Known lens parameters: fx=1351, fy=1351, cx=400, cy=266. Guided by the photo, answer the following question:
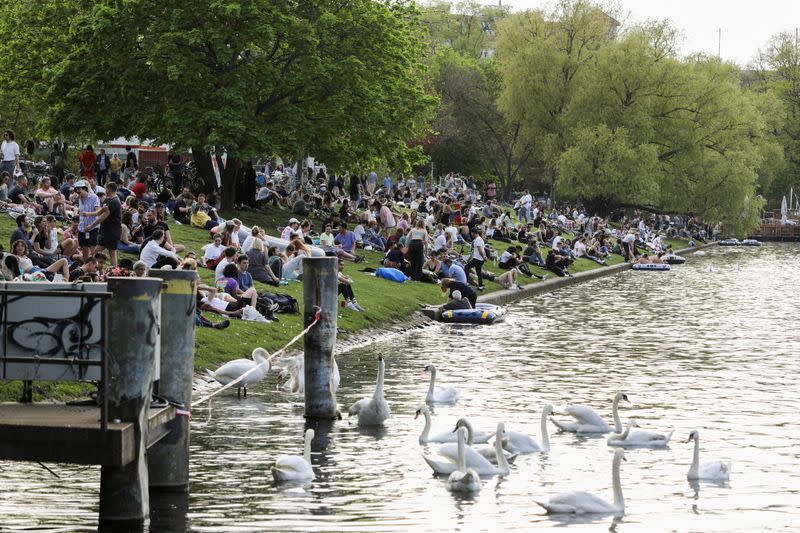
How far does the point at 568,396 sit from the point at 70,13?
97.5 ft

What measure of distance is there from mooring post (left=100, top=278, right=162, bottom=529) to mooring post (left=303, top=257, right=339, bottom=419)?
6.37 metres

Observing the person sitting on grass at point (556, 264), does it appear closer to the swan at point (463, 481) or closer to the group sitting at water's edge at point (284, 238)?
the group sitting at water's edge at point (284, 238)

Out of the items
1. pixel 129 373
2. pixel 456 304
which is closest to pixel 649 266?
pixel 456 304

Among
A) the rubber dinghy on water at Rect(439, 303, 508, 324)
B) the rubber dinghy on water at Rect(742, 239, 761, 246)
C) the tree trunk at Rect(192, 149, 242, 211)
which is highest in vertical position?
the tree trunk at Rect(192, 149, 242, 211)

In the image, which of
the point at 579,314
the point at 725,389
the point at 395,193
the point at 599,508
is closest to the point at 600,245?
the point at 395,193

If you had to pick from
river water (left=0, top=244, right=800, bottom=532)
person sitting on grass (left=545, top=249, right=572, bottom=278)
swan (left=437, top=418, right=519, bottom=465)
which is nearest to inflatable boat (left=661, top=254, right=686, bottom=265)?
person sitting on grass (left=545, top=249, right=572, bottom=278)

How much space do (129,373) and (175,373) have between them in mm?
1620

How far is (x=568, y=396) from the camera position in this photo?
21625mm

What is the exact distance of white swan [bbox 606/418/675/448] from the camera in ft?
57.2

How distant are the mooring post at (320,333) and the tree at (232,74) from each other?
915 inches

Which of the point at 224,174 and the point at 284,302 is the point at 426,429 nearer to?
the point at 284,302

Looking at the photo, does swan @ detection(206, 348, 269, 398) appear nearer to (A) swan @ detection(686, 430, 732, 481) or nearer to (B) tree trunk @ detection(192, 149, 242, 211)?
(A) swan @ detection(686, 430, 732, 481)

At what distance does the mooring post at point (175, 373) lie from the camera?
43.5 ft

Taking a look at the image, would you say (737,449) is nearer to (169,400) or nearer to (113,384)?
(169,400)
